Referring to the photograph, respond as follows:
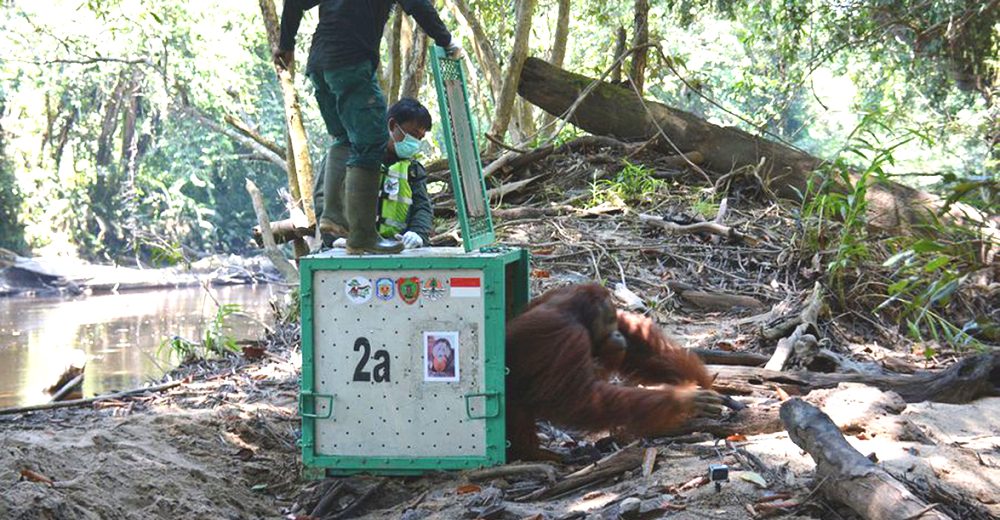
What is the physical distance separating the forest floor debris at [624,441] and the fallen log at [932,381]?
37 millimetres

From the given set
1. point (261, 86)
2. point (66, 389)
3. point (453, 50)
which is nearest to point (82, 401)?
point (66, 389)

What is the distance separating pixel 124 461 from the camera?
3.34 metres

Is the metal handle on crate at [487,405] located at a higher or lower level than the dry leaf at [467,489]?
higher

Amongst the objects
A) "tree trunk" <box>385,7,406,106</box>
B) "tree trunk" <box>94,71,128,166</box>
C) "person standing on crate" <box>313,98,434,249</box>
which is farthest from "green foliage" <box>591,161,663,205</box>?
"tree trunk" <box>94,71,128,166</box>

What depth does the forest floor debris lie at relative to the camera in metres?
2.69

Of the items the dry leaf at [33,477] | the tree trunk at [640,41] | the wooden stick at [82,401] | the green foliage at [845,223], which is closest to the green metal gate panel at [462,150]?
the dry leaf at [33,477]

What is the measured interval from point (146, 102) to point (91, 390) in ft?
63.8

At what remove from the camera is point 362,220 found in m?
3.54

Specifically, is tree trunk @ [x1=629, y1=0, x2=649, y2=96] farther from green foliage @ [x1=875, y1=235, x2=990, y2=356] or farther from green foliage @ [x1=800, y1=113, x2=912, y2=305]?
green foliage @ [x1=875, y1=235, x2=990, y2=356]

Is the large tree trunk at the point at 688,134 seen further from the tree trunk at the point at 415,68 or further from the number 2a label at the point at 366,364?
the number 2a label at the point at 366,364

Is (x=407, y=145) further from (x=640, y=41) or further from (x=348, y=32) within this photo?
(x=640, y=41)

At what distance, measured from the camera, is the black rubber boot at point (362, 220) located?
354 centimetres

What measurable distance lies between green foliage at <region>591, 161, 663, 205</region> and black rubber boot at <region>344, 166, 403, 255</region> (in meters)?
3.84

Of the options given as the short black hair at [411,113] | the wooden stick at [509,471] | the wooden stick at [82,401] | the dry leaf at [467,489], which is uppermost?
the short black hair at [411,113]
